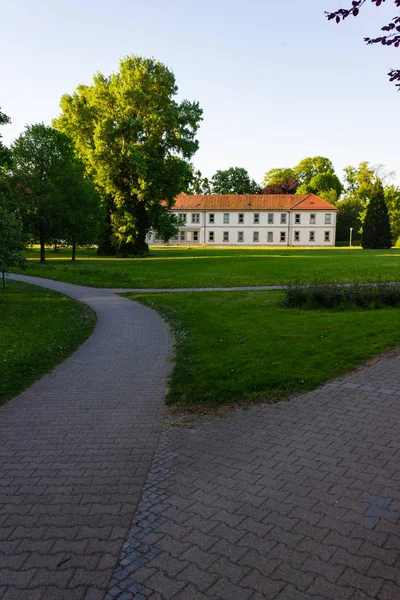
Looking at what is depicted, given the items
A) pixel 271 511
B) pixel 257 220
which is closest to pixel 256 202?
pixel 257 220

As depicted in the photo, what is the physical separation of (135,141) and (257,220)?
3806 centimetres

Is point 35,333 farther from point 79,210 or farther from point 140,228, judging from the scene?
point 140,228

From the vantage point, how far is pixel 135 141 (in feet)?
160

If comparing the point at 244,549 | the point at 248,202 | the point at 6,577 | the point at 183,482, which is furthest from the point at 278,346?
the point at 248,202

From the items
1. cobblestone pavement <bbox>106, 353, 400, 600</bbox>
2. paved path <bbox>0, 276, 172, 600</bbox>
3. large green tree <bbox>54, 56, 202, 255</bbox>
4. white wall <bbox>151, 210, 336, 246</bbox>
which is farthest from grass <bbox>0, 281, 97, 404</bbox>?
white wall <bbox>151, 210, 336, 246</bbox>

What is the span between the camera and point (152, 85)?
47.9 m

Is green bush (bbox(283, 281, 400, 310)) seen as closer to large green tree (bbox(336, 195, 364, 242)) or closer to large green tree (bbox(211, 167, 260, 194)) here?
large green tree (bbox(336, 195, 364, 242))

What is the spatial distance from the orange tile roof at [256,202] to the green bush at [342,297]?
6760cm

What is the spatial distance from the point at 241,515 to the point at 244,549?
44cm

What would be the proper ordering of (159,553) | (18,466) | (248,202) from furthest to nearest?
(248,202) < (18,466) < (159,553)

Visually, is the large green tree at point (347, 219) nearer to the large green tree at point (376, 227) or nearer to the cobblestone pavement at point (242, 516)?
the large green tree at point (376, 227)

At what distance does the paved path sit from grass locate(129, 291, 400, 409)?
690 millimetres

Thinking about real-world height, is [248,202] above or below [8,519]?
above

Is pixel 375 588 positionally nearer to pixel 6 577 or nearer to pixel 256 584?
pixel 256 584
